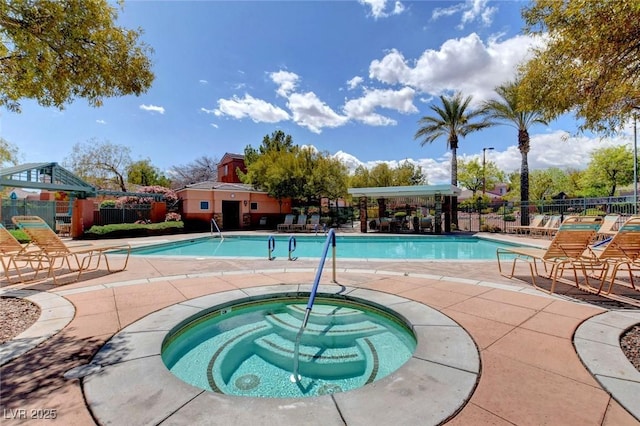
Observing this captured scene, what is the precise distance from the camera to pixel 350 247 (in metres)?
13.3

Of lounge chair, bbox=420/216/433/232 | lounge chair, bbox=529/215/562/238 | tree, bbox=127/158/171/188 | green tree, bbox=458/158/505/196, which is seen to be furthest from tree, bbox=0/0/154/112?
green tree, bbox=458/158/505/196

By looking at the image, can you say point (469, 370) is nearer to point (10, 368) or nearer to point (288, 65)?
point (10, 368)

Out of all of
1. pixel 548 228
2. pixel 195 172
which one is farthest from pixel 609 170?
pixel 195 172

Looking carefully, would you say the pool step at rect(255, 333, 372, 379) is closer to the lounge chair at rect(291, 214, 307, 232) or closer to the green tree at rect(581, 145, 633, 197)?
the lounge chair at rect(291, 214, 307, 232)

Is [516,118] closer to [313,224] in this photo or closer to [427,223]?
[427,223]

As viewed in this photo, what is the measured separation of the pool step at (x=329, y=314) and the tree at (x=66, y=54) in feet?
14.7

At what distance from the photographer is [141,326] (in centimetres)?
332

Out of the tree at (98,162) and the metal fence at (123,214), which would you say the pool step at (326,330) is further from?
the tree at (98,162)

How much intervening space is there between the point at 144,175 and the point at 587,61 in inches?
1544

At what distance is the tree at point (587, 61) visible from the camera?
11.2 feet

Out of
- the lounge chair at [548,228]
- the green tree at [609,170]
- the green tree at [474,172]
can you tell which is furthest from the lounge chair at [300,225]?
the green tree at [474,172]

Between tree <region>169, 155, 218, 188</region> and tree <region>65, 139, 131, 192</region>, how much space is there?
44.7ft

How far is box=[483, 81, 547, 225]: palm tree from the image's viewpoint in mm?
16875

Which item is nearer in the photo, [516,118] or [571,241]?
[571,241]
